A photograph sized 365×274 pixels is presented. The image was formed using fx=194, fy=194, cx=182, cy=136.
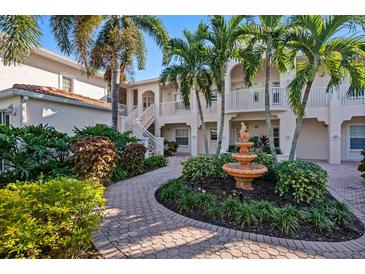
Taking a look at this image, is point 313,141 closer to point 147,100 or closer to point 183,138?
point 183,138

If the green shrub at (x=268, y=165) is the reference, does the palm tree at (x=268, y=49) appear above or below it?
above

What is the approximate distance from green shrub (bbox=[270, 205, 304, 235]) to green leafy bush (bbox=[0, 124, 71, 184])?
6.57 metres

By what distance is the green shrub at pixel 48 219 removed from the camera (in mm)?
2295

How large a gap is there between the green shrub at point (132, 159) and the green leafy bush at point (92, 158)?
1654 mm

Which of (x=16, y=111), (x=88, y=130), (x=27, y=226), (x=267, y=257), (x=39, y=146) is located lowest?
(x=267, y=257)

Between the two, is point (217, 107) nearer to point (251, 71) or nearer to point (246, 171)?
point (251, 71)

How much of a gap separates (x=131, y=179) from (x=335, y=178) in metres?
8.65

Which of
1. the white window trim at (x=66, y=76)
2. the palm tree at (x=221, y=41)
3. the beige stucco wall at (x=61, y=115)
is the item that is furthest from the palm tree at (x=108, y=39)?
the palm tree at (x=221, y=41)

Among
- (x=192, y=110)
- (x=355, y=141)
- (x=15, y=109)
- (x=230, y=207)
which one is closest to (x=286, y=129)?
(x=355, y=141)

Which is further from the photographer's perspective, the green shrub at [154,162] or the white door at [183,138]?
the white door at [183,138]

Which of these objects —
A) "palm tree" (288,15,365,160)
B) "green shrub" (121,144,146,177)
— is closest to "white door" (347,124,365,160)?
"palm tree" (288,15,365,160)

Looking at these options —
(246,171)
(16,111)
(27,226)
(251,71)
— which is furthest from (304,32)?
(16,111)

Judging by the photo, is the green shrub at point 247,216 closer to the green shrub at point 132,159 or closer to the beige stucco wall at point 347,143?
the green shrub at point 132,159

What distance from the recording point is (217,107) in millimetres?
15312
